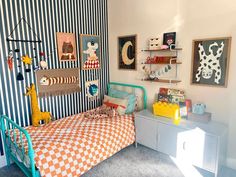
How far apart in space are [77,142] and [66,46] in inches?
59.8

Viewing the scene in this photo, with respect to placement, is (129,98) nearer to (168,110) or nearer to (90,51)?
(168,110)

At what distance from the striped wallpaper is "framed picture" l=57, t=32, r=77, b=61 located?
0.21ft

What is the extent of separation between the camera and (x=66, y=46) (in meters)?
2.92

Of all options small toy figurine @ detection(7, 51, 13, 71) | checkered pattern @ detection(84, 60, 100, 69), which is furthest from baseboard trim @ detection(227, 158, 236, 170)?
small toy figurine @ detection(7, 51, 13, 71)

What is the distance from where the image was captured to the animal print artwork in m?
2.32

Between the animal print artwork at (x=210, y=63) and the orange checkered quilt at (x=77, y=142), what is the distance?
3.93ft

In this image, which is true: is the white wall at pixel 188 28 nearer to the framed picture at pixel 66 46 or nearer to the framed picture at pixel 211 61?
the framed picture at pixel 211 61

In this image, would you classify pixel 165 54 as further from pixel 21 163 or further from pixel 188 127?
pixel 21 163

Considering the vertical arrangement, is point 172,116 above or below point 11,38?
below

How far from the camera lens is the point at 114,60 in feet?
11.6

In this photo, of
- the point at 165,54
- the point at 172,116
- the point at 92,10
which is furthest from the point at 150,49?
the point at 92,10

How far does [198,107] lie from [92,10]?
231cm

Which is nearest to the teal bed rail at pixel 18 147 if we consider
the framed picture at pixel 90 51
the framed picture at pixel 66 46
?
the framed picture at pixel 66 46

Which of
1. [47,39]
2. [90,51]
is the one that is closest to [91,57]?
[90,51]
